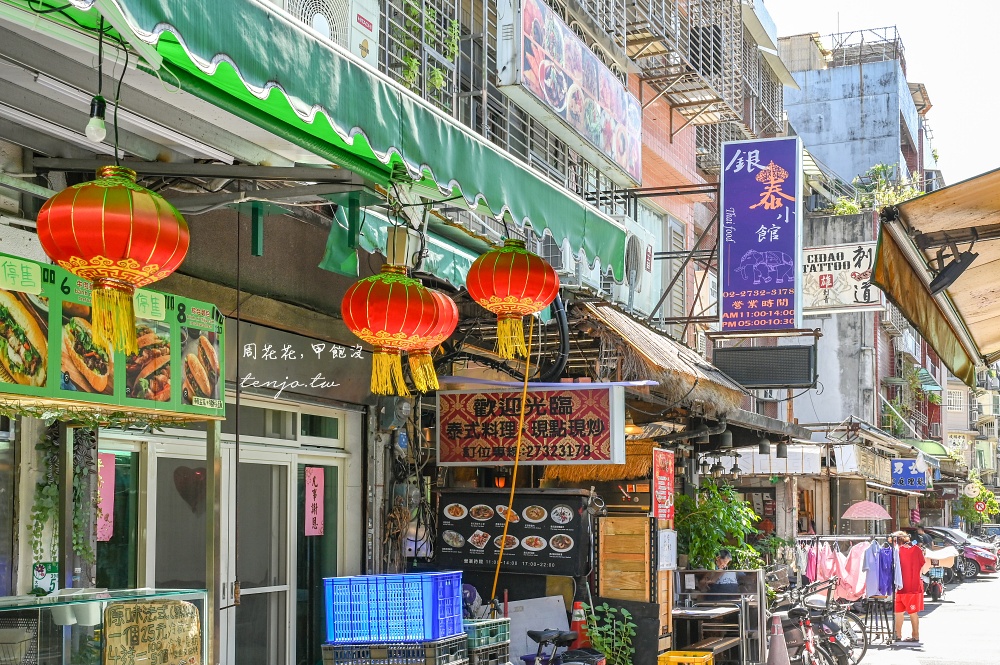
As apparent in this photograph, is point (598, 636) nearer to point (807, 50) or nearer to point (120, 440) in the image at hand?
point (120, 440)

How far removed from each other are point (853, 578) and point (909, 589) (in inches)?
50.9

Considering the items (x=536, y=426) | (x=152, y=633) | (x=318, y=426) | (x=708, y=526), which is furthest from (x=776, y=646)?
(x=152, y=633)

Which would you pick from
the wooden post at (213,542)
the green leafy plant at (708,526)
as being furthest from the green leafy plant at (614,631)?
the wooden post at (213,542)

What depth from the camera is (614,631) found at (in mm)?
10984

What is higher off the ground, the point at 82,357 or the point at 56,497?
the point at 82,357

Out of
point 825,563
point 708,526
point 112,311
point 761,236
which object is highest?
point 761,236

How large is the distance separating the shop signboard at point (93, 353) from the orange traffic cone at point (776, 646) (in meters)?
9.56

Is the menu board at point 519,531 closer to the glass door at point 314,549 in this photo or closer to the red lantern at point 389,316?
the glass door at point 314,549

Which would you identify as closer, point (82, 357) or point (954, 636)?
point (82, 357)

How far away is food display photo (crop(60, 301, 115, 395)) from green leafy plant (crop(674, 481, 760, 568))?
391 inches

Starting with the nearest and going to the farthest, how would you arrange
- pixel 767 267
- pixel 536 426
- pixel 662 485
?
pixel 536 426, pixel 662 485, pixel 767 267

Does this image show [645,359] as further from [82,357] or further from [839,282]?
[839,282]

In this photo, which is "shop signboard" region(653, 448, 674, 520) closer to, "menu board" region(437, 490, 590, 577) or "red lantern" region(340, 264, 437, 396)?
"menu board" region(437, 490, 590, 577)

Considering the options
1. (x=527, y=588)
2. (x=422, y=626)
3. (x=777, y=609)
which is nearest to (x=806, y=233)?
(x=777, y=609)
